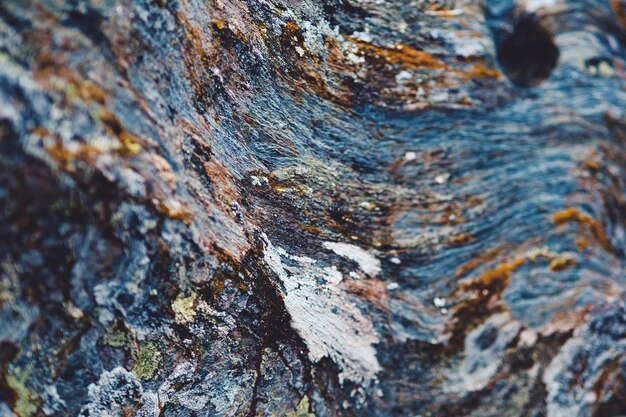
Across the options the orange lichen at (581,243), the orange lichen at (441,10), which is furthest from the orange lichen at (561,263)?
the orange lichen at (441,10)

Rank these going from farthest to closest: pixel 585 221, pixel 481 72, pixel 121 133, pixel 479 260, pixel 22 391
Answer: pixel 585 221
pixel 481 72
pixel 479 260
pixel 22 391
pixel 121 133

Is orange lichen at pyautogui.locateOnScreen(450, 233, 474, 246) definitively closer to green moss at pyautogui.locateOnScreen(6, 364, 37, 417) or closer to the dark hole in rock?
the dark hole in rock

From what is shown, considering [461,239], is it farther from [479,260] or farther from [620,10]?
[620,10]

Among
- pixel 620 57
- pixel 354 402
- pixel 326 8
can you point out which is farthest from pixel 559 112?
pixel 354 402

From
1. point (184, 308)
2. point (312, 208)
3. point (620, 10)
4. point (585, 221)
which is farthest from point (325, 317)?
point (620, 10)

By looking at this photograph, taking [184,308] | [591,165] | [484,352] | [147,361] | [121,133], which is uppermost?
[591,165]

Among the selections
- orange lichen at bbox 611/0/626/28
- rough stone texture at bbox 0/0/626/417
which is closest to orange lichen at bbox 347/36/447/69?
rough stone texture at bbox 0/0/626/417
